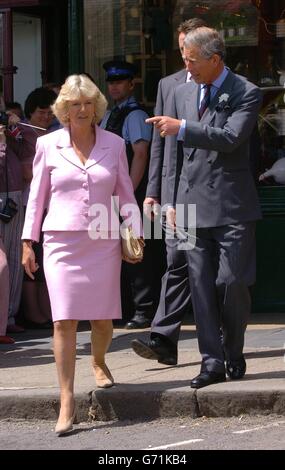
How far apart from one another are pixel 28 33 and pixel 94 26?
2.83ft

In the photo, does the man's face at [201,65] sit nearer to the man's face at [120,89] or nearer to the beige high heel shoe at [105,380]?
the beige high heel shoe at [105,380]

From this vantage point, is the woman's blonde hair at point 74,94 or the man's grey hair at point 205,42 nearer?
the woman's blonde hair at point 74,94

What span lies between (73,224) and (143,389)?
1.14 metres

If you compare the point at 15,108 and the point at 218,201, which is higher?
the point at 15,108

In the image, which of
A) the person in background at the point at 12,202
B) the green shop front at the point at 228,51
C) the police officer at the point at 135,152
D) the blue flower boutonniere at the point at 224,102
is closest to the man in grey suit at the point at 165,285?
the blue flower boutonniere at the point at 224,102

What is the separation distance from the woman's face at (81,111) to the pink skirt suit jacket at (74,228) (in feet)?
0.43

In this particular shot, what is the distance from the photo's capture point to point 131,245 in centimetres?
733

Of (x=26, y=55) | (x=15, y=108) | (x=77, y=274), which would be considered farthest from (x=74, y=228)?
(x=26, y=55)

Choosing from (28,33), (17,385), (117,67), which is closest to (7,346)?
(17,385)

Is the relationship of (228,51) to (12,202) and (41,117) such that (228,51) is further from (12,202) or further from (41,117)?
(12,202)

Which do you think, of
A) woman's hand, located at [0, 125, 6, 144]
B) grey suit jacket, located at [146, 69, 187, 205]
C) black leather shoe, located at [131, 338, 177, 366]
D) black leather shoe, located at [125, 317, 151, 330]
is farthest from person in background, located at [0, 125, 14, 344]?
grey suit jacket, located at [146, 69, 187, 205]

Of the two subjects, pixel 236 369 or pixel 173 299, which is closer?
pixel 236 369

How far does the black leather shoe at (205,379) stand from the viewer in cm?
752

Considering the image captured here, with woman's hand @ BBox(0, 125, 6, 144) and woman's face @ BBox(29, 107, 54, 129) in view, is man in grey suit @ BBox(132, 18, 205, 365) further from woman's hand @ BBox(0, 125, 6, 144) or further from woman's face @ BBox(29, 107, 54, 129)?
woman's face @ BBox(29, 107, 54, 129)
